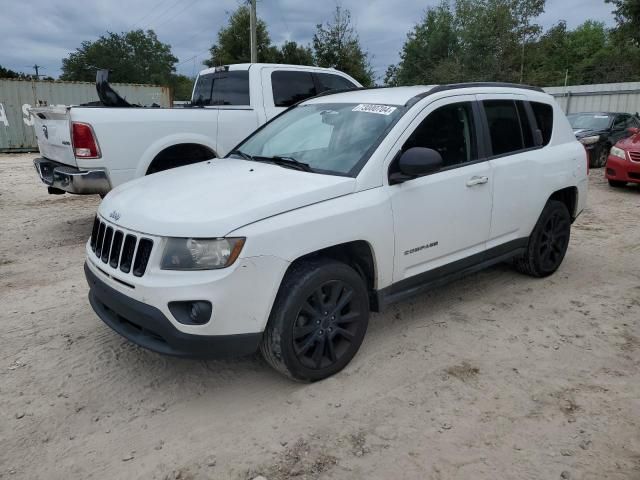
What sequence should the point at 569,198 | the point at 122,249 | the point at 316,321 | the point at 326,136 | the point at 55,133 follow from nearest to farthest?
1. the point at 122,249
2. the point at 316,321
3. the point at 326,136
4. the point at 569,198
5. the point at 55,133

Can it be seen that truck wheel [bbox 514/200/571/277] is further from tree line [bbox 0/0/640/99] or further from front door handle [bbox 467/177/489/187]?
tree line [bbox 0/0/640/99]

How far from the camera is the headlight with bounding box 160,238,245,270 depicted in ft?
8.87

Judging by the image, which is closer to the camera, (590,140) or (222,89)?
(222,89)

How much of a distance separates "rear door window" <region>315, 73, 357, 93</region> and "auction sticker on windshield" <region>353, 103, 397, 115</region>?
155 inches

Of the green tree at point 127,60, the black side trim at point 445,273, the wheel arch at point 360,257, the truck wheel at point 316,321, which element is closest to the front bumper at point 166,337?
the truck wheel at point 316,321

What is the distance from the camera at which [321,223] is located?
298 cm

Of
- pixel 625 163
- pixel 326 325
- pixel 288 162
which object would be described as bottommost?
pixel 326 325

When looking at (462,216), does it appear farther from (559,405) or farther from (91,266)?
(91,266)

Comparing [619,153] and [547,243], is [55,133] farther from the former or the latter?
[619,153]

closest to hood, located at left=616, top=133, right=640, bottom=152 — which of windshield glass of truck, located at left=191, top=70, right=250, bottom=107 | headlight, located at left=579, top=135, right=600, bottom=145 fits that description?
headlight, located at left=579, top=135, right=600, bottom=145

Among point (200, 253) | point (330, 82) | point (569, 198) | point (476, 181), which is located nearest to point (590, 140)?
point (330, 82)

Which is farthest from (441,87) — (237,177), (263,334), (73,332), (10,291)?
(10,291)

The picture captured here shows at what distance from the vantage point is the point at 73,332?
3900mm

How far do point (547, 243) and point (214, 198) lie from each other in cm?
344
